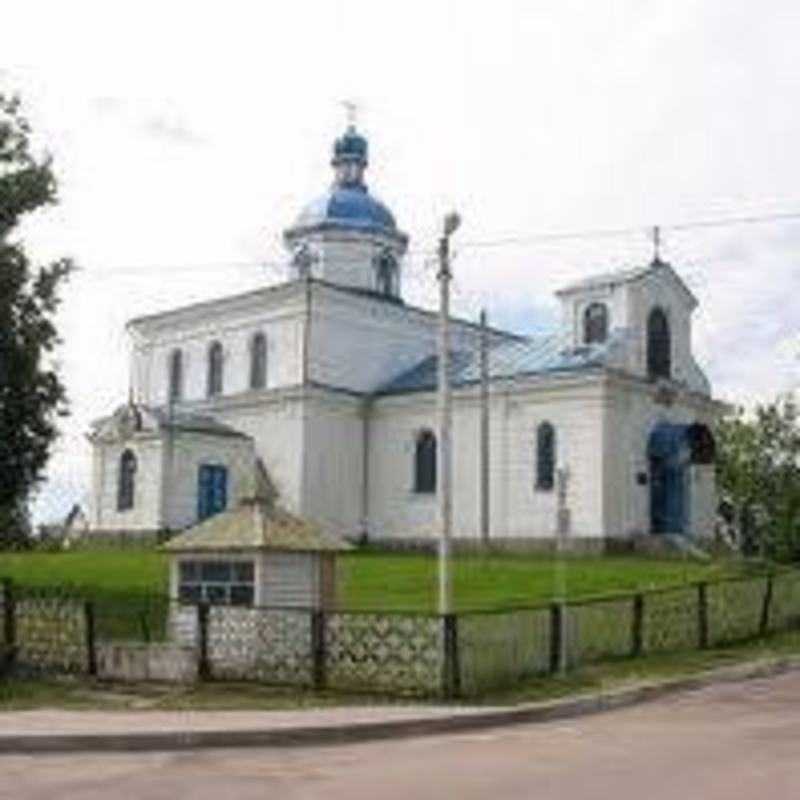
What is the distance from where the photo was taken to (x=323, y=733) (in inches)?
692

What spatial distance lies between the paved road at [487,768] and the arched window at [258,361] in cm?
4249

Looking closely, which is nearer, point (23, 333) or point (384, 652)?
point (384, 652)

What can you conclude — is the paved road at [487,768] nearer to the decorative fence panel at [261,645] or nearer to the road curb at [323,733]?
the road curb at [323,733]

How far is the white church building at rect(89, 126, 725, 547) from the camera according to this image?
53.6 m

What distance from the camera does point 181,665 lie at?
22781 mm

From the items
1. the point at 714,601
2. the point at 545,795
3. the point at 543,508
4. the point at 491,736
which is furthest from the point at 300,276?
the point at 545,795

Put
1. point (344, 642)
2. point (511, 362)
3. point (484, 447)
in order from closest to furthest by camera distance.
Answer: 1. point (344, 642)
2. point (484, 447)
3. point (511, 362)

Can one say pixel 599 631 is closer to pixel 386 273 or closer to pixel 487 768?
pixel 487 768

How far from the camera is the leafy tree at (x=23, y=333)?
108 ft

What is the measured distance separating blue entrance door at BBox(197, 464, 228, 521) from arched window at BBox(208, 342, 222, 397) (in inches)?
196

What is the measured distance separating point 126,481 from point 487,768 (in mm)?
44721

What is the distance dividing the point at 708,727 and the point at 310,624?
225 inches

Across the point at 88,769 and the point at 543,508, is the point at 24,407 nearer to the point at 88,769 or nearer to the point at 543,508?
the point at 88,769

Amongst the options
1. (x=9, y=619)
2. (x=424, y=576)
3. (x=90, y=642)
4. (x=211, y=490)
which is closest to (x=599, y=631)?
(x=90, y=642)
